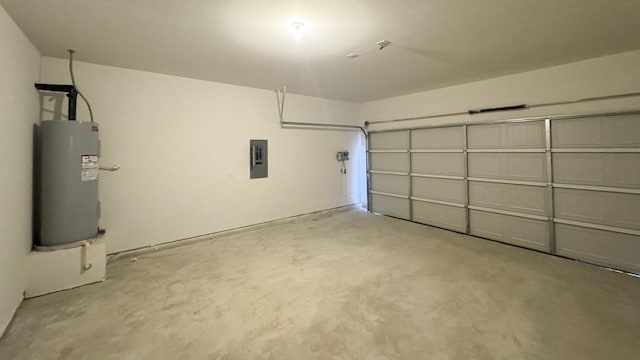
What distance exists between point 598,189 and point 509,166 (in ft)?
3.24

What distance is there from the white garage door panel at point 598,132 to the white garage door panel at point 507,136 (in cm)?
19

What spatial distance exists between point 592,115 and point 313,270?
3.85 m

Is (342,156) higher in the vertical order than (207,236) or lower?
higher

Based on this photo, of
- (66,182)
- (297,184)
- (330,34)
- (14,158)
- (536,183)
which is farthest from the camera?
(297,184)

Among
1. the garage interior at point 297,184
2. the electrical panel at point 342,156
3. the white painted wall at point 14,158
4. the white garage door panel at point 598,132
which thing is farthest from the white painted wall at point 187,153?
the white garage door panel at point 598,132

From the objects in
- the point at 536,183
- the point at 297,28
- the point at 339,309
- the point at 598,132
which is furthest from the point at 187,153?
the point at 598,132

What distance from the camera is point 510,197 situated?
13.4 feet

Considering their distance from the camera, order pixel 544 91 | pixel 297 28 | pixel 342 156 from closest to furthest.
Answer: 1. pixel 297 28
2. pixel 544 91
3. pixel 342 156

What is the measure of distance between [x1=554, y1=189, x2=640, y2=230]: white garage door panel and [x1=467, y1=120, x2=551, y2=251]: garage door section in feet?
0.60

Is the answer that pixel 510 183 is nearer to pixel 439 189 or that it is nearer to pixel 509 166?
pixel 509 166

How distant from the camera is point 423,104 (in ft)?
16.8

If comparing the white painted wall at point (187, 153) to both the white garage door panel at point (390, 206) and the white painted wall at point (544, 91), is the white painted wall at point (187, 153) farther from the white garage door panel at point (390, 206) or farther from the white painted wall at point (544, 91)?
the white painted wall at point (544, 91)

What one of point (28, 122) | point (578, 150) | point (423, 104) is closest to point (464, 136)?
point (423, 104)

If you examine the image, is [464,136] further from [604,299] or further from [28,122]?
[28,122]
